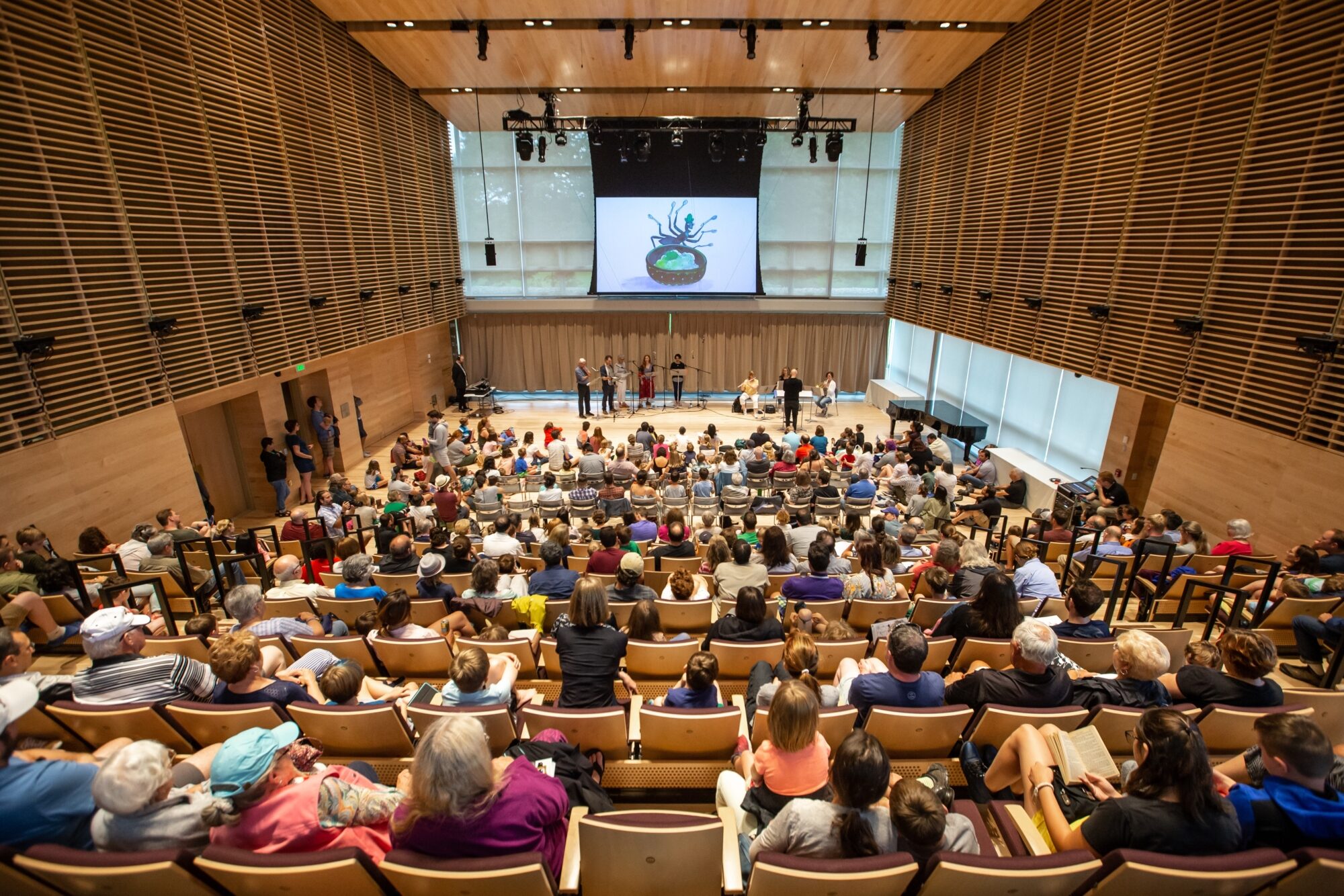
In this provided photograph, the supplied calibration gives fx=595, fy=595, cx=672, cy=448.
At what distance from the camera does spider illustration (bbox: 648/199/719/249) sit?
56.5ft

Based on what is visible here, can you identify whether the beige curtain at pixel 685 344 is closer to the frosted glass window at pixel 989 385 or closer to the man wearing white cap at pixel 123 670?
the frosted glass window at pixel 989 385

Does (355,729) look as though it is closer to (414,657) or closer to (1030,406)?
(414,657)

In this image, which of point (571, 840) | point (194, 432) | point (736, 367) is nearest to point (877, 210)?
point (736, 367)

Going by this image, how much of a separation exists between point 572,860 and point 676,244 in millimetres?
16883

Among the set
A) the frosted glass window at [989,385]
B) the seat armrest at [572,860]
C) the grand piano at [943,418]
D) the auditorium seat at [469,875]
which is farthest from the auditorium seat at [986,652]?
the frosted glass window at [989,385]

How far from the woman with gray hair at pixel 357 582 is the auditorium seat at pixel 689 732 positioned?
2730 mm

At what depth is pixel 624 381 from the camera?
Answer: 18516mm

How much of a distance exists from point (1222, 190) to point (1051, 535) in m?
4.53

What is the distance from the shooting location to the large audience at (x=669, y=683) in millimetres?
2109

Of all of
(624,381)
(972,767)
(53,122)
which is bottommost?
(624,381)

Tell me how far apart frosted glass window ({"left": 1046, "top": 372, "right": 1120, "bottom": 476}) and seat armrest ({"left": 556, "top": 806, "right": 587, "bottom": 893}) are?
34.9ft

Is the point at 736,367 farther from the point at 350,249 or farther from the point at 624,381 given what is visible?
the point at 350,249

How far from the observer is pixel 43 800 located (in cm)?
227

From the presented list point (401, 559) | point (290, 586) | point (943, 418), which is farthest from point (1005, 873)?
point (943, 418)
